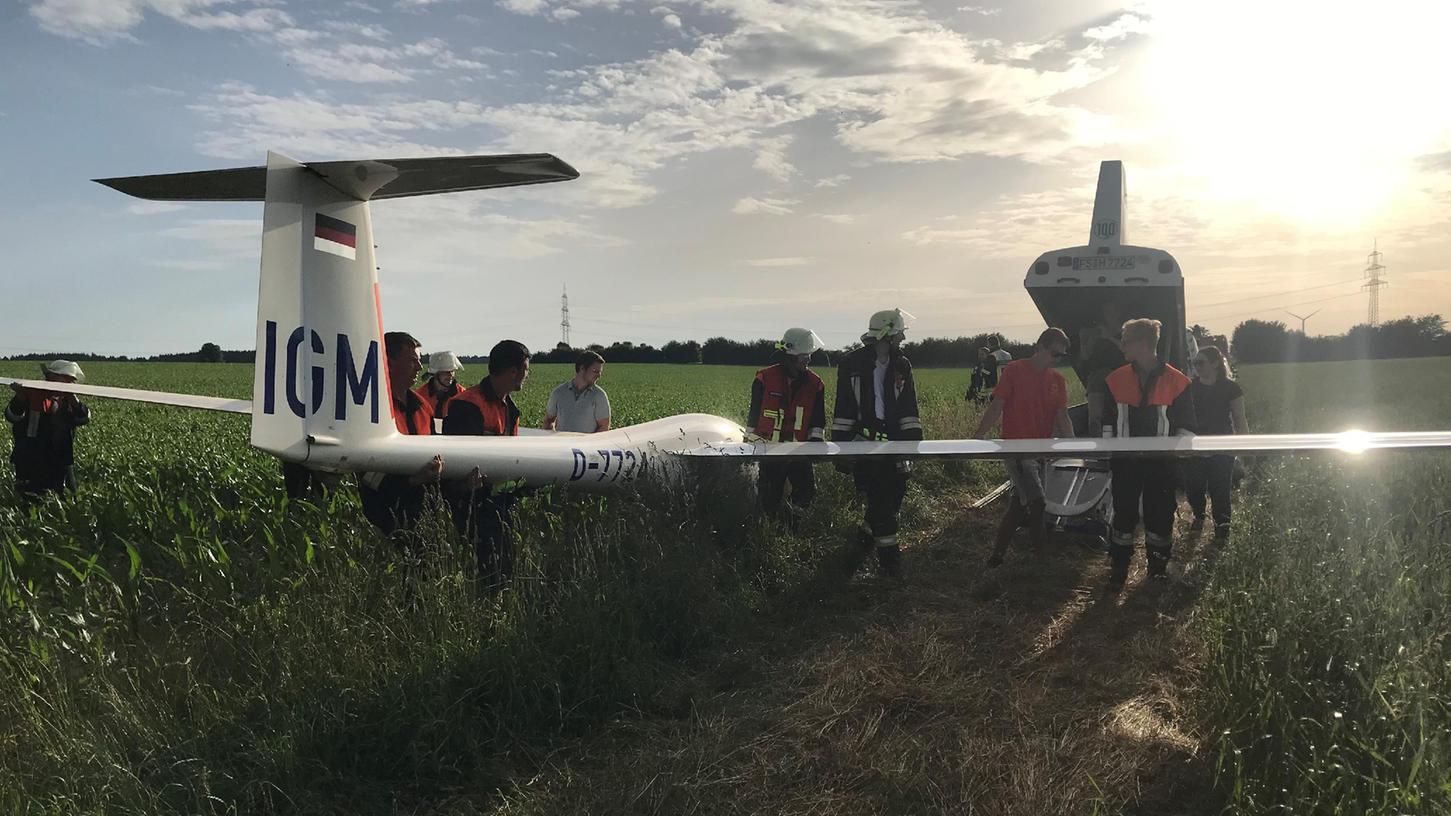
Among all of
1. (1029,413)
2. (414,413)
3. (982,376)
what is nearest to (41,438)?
(414,413)

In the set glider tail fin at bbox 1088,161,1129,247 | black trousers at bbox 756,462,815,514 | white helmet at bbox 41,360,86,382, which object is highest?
glider tail fin at bbox 1088,161,1129,247

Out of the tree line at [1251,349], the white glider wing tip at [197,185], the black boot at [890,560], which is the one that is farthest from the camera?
the tree line at [1251,349]

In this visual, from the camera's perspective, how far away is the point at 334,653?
4.12m

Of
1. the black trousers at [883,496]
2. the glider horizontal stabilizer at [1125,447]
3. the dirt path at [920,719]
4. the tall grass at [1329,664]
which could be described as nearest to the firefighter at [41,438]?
the glider horizontal stabilizer at [1125,447]

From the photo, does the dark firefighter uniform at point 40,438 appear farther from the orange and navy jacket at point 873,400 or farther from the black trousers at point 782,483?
the orange and navy jacket at point 873,400

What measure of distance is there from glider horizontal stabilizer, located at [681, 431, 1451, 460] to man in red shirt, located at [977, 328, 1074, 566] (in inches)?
32.4

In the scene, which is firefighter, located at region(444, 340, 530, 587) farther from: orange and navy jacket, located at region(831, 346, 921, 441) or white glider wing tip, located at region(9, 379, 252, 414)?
white glider wing tip, located at region(9, 379, 252, 414)

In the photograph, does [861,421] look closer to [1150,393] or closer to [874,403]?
[874,403]

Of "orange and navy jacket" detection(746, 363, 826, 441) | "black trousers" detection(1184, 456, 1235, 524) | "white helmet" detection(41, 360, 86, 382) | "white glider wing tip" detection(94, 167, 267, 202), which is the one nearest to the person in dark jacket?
"black trousers" detection(1184, 456, 1235, 524)

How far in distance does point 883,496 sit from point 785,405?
155 cm

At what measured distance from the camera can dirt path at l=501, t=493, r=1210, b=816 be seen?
3.59m

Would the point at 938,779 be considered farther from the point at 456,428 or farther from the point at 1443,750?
the point at 456,428

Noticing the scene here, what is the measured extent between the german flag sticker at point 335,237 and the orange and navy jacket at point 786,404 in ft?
13.8

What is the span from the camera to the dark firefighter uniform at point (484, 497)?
5.68 metres
